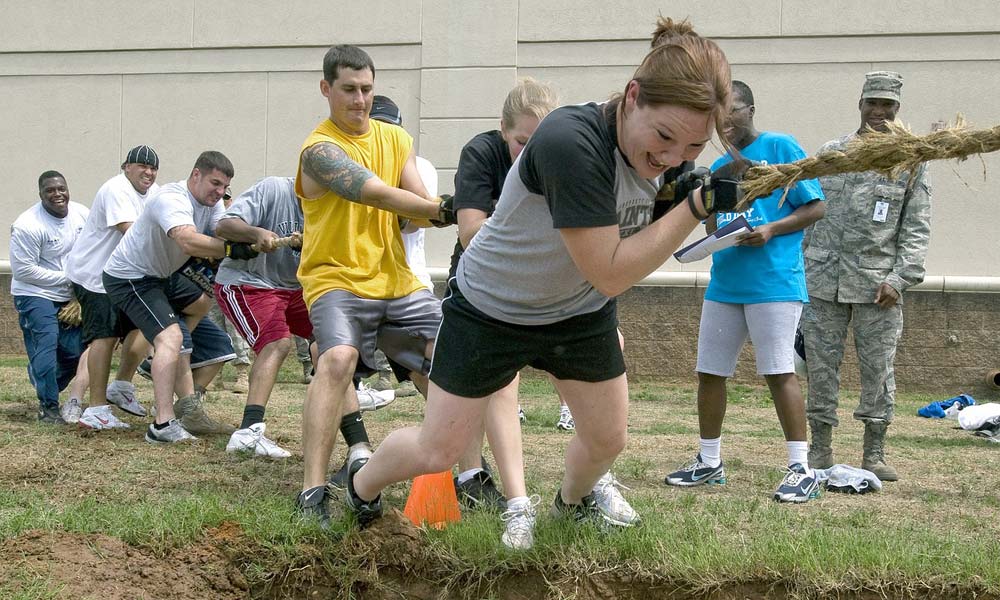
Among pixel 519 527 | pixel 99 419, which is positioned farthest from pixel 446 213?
pixel 99 419

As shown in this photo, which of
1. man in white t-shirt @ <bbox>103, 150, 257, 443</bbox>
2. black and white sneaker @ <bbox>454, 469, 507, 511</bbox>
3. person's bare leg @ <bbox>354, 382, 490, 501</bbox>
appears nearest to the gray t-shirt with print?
person's bare leg @ <bbox>354, 382, 490, 501</bbox>

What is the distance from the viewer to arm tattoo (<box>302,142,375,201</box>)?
15.7ft

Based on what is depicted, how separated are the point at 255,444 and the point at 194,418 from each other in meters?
1.11

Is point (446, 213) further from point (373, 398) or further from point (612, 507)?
point (373, 398)

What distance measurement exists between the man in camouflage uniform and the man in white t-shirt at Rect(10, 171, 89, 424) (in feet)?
17.6

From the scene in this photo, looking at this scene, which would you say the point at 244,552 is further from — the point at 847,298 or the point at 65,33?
the point at 65,33

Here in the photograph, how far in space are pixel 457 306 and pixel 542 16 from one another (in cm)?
839

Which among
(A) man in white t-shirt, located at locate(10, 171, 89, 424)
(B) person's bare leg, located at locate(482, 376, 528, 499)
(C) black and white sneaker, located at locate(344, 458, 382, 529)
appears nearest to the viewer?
(C) black and white sneaker, located at locate(344, 458, 382, 529)

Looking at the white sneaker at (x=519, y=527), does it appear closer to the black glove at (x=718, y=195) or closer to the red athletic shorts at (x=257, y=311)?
the black glove at (x=718, y=195)

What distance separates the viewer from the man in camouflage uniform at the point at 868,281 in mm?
5969

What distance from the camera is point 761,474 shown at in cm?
607

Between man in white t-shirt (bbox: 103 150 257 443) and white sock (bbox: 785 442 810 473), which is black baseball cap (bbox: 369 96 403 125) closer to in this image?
man in white t-shirt (bbox: 103 150 257 443)

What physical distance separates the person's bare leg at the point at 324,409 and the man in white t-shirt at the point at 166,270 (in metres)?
2.20

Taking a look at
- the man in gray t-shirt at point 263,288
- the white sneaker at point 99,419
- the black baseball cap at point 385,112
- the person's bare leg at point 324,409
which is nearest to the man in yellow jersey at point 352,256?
the person's bare leg at point 324,409
